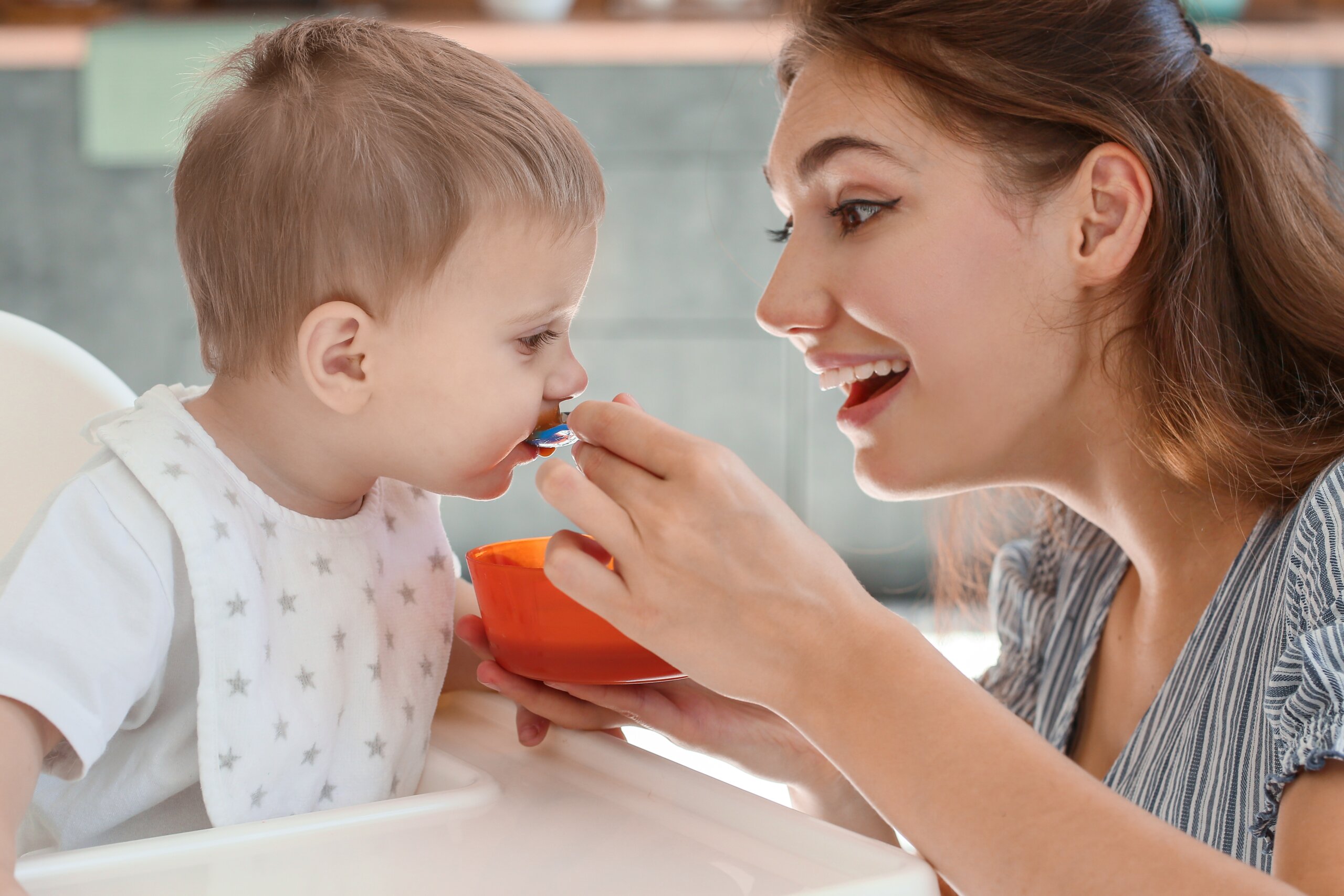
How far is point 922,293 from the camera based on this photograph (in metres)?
1.03

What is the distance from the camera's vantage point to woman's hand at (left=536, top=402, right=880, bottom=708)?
69 centimetres

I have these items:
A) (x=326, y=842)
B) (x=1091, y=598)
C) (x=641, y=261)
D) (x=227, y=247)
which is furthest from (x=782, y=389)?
(x=326, y=842)

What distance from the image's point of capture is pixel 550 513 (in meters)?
3.38

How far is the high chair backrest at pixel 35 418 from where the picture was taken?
1.00 metres

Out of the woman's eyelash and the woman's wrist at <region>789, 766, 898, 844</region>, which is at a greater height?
the woman's eyelash

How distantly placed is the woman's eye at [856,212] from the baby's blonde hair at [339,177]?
0.28 m

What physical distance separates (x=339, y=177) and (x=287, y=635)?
1.07 feet

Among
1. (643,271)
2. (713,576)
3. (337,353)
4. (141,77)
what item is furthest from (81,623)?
(141,77)

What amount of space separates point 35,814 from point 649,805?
0.42 m

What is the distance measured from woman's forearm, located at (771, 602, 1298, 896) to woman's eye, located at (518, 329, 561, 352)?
14.2 inches

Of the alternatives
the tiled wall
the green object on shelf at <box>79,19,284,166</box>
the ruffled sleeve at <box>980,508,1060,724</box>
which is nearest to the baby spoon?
the ruffled sleeve at <box>980,508,1060,724</box>

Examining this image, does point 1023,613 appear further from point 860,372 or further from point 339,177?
point 339,177

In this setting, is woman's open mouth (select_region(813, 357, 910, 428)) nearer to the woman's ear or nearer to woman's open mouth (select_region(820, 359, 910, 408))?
woman's open mouth (select_region(820, 359, 910, 408))

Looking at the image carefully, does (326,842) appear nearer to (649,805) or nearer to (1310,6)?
(649,805)
